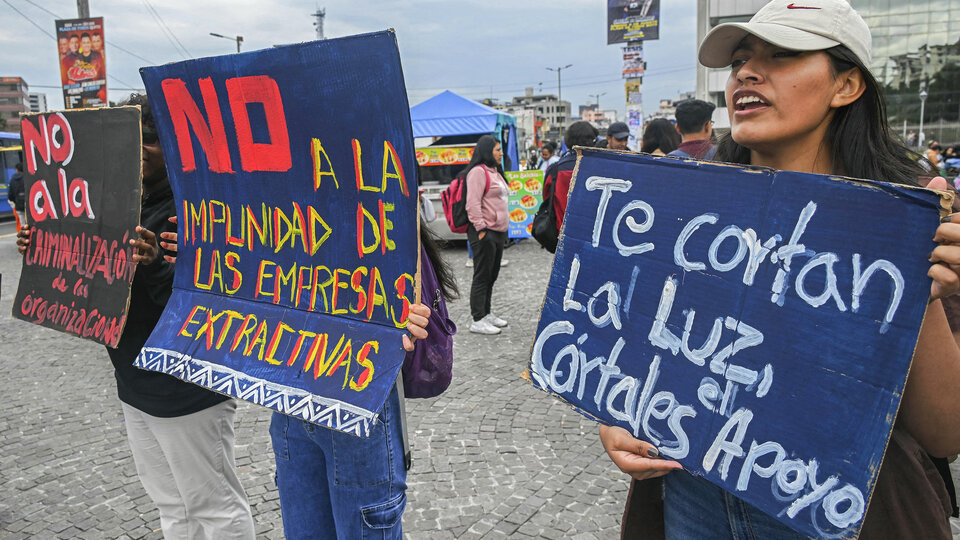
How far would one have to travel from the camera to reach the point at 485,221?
19.9 ft

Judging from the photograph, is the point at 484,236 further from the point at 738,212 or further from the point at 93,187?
the point at 738,212

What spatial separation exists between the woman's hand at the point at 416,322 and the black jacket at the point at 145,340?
100cm

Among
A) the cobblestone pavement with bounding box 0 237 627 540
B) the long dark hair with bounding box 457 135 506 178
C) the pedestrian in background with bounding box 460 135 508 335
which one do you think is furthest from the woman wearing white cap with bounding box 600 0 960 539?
the long dark hair with bounding box 457 135 506 178

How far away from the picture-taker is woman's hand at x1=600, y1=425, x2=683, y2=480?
1349 millimetres

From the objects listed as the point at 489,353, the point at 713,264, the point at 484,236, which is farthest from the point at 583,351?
the point at 484,236

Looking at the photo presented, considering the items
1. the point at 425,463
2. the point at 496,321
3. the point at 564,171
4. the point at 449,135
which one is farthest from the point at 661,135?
the point at 449,135

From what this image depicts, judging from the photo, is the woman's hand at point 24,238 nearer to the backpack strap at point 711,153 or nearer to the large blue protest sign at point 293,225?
the large blue protest sign at point 293,225

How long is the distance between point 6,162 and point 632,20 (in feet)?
71.4

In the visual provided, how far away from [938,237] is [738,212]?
1.10 feet

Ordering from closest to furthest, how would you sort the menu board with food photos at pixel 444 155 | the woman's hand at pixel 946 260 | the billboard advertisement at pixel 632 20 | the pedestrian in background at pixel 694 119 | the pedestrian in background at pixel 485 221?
the woman's hand at pixel 946 260 < the pedestrian in background at pixel 694 119 < the pedestrian in background at pixel 485 221 < the menu board with food photos at pixel 444 155 < the billboard advertisement at pixel 632 20

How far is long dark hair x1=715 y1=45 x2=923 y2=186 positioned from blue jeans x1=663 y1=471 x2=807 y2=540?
2.45 ft

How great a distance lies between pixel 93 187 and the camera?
2430 millimetres

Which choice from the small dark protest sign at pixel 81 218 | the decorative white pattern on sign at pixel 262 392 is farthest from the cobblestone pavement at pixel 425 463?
the decorative white pattern on sign at pixel 262 392

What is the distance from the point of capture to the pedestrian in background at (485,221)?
19.9 feet
